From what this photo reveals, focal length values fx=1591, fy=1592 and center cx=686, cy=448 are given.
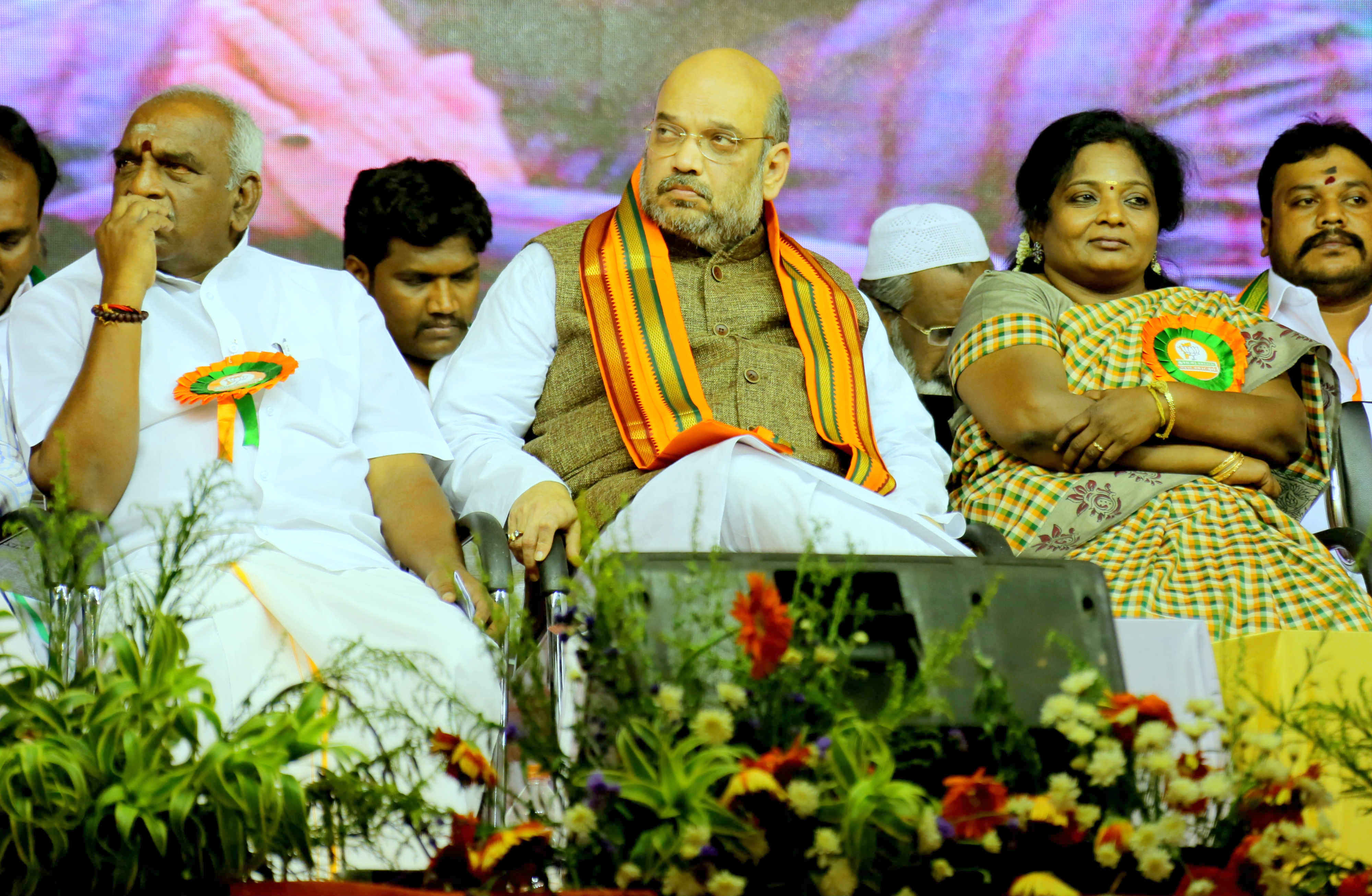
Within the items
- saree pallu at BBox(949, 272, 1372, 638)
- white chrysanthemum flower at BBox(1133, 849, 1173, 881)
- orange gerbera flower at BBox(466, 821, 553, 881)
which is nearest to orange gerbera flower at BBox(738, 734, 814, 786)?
orange gerbera flower at BBox(466, 821, 553, 881)

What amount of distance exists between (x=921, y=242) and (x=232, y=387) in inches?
88.0

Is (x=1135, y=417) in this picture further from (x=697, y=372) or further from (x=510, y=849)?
(x=510, y=849)

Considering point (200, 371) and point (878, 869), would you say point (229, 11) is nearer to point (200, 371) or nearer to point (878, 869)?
point (200, 371)

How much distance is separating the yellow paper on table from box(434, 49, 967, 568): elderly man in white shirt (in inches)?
22.2

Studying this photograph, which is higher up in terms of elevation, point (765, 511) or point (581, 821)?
point (765, 511)

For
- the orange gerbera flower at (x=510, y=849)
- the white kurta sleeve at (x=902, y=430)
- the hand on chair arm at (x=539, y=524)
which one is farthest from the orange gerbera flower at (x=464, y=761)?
the white kurta sleeve at (x=902, y=430)

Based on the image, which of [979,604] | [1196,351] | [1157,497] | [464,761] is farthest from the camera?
[1196,351]

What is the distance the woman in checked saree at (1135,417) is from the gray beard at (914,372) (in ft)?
1.76

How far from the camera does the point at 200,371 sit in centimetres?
281

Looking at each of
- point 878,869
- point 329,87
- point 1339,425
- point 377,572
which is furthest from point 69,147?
point 878,869

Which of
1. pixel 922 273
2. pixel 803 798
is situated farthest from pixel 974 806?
pixel 922 273

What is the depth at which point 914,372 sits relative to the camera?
14.0 feet

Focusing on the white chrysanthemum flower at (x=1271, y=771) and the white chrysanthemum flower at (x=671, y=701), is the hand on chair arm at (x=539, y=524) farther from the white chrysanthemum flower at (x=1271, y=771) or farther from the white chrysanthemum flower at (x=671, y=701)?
the white chrysanthemum flower at (x=1271, y=771)

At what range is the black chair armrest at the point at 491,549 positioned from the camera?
249cm
